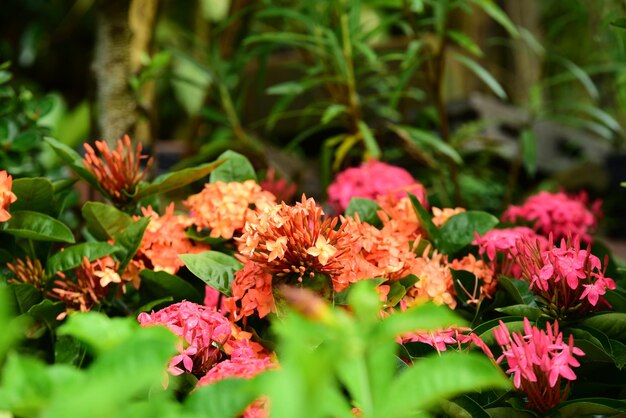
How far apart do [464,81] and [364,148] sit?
71.7 inches

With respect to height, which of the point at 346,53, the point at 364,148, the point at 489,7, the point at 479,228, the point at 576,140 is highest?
the point at 489,7

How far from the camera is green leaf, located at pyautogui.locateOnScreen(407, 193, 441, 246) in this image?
1142 millimetres

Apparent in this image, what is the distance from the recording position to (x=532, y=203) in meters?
1.42

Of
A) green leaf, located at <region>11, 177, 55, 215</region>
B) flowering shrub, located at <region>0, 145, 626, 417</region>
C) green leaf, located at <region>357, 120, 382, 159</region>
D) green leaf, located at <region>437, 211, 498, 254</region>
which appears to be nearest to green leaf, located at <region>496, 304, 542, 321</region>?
flowering shrub, located at <region>0, 145, 626, 417</region>

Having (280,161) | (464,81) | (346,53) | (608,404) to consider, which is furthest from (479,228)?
(464,81)

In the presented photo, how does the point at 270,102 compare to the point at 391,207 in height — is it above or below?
below

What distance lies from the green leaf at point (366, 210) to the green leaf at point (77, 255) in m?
0.43

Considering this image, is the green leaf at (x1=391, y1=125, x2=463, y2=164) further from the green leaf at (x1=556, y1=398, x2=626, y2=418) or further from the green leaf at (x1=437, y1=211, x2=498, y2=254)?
the green leaf at (x1=556, y1=398, x2=626, y2=418)

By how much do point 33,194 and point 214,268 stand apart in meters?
0.34

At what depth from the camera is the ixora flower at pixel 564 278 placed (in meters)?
0.87

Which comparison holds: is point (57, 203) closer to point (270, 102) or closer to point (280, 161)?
point (280, 161)

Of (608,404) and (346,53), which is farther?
(346,53)

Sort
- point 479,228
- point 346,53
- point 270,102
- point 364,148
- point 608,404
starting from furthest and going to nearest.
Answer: point 270,102, point 364,148, point 346,53, point 479,228, point 608,404

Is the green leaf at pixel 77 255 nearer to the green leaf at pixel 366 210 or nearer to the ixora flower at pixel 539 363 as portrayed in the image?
the green leaf at pixel 366 210
